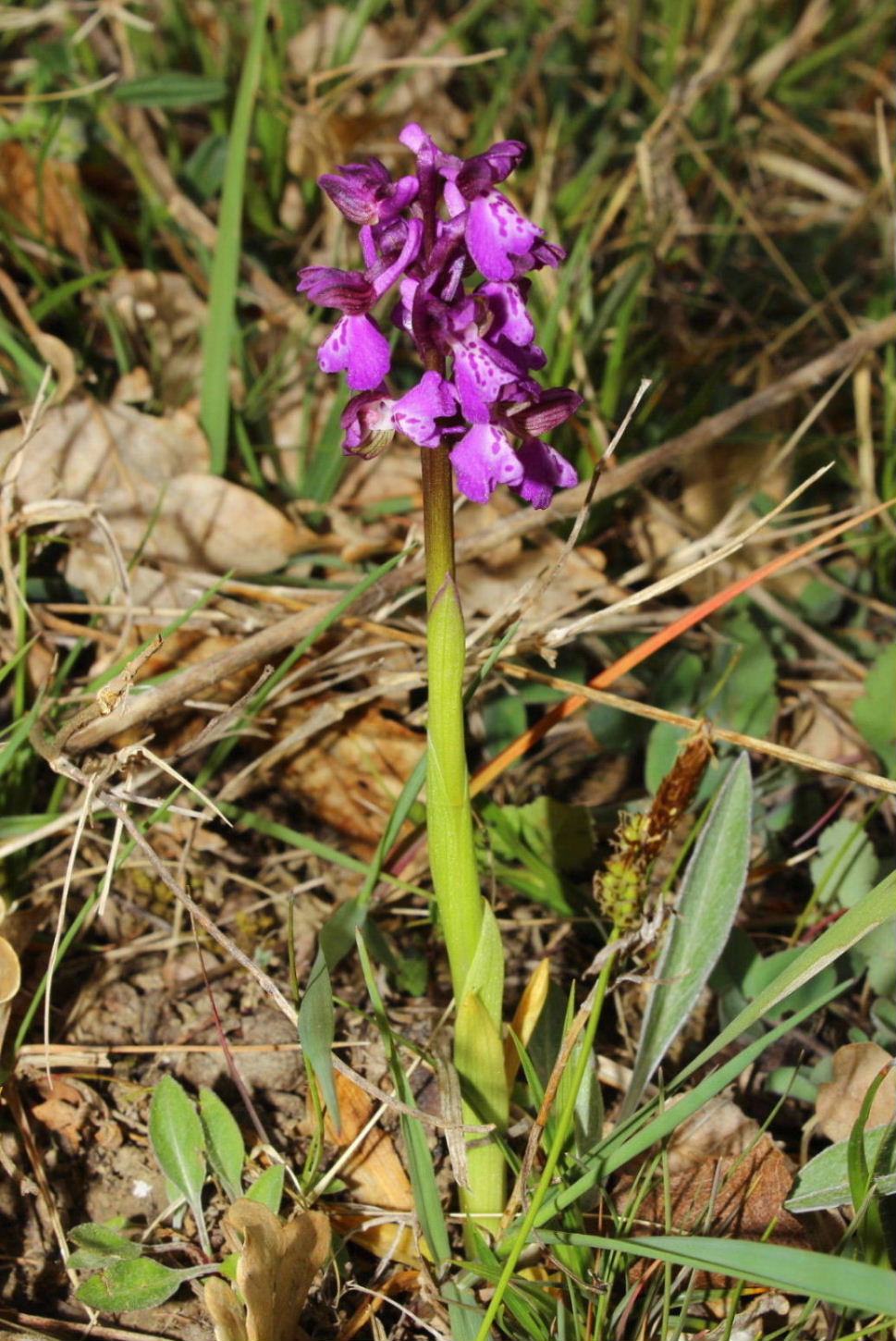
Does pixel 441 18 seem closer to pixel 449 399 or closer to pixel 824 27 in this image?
pixel 824 27

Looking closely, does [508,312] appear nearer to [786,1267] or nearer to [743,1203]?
[786,1267]

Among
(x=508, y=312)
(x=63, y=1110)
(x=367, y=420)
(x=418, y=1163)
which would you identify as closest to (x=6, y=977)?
(x=63, y=1110)

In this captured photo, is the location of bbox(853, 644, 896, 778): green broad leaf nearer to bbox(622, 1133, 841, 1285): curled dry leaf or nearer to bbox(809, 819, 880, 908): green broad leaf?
bbox(809, 819, 880, 908): green broad leaf

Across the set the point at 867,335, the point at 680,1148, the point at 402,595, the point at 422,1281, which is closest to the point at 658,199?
the point at 867,335

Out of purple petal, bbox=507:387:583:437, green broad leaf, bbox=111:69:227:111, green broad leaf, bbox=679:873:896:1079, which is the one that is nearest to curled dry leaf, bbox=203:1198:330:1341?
green broad leaf, bbox=679:873:896:1079

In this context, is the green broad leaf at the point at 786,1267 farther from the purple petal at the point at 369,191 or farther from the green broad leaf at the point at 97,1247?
the purple petal at the point at 369,191

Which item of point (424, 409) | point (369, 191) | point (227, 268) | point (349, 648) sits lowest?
point (349, 648)
